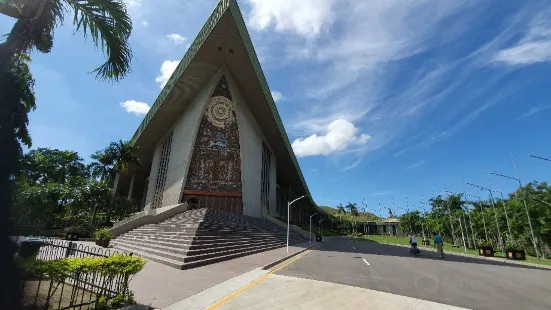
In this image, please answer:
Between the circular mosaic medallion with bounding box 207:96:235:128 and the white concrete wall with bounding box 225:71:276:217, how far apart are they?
115 centimetres

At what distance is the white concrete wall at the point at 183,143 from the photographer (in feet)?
116

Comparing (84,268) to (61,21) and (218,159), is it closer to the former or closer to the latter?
(61,21)

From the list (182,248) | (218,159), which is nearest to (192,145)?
(218,159)

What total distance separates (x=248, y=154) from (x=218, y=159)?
4333 mm

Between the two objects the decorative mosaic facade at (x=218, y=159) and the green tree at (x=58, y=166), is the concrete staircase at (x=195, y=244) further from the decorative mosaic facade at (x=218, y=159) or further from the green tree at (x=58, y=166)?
the green tree at (x=58, y=166)

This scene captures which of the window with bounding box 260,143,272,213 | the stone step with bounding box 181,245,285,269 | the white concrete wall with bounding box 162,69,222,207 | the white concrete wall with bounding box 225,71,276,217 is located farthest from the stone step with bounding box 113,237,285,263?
the window with bounding box 260,143,272,213

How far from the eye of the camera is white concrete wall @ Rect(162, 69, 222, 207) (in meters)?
35.4

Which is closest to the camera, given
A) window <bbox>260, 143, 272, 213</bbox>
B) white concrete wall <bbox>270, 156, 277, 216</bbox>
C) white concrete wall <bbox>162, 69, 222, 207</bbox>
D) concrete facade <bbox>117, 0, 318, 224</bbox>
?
concrete facade <bbox>117, 0, 318, 224</bbox>

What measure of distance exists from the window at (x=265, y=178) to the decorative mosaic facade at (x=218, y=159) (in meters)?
6.40

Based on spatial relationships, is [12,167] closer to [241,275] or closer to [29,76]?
[29,76]

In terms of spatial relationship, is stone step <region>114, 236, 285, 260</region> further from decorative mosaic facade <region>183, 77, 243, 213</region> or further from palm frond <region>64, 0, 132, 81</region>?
decorative mosaic facade <region>183, 77, 243, 213</region>

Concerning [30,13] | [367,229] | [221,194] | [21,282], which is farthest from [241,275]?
[367,229]

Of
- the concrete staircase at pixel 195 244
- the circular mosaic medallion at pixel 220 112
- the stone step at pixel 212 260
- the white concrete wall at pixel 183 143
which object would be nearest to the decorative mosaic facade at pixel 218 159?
the circular mosaic medallion at pixel 220 112

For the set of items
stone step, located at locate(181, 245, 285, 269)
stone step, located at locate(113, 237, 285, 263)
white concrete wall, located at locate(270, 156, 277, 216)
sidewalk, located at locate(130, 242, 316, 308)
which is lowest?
sidewalk, located at locate(130, 242, 316, 308)
